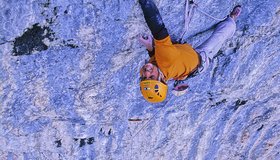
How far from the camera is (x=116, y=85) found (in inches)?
275

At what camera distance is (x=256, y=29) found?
7.23 metres

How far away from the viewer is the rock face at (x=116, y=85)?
225 inches

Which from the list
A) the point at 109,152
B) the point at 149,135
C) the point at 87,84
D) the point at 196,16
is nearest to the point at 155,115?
the point at 149,135

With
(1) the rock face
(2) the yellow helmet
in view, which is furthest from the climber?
(1) the rock face

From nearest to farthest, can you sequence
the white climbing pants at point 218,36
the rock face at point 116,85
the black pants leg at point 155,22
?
the black pants leg at point 155,22 → the rock face at point 116,85 → the white climbing pants at point 218,36

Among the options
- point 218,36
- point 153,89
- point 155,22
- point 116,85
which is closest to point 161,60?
point 153,89

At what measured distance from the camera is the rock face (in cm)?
571

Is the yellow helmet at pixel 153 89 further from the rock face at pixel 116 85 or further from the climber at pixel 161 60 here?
the rock face at pixel 116 85

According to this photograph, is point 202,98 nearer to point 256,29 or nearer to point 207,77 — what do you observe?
point 207,77

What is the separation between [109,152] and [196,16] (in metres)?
3.30

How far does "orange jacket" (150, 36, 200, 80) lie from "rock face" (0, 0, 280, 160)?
1.74 feet

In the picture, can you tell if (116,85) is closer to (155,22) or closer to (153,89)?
(153,89)

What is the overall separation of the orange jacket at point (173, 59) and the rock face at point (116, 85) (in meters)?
0.53

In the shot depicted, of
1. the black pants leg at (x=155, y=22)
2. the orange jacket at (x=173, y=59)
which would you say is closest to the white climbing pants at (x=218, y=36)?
the orange jacket at (x=173, y=59)
